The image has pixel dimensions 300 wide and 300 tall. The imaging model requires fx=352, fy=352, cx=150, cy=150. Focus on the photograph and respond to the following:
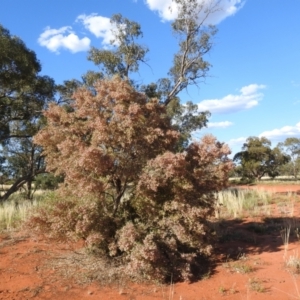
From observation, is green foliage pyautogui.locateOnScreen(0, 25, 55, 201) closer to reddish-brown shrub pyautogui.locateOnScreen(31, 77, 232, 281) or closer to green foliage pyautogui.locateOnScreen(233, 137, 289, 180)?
reddish-brown shrub pyautogui.locateOnScreen(31, 77, 232, 281)

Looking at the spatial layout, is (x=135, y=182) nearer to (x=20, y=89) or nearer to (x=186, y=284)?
(x=186, y=284)

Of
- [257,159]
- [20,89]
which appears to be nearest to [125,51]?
[20,89]

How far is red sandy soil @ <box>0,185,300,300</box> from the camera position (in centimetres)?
598

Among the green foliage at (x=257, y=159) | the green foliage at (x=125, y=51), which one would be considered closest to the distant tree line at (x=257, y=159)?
the green foliage at (x=257, y=159)

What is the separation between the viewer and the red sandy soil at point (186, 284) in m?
5.98

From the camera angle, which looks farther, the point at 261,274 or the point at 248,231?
the point at 248,231

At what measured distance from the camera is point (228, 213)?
11898mm

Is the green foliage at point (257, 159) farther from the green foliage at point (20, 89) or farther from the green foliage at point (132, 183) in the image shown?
the green foliage at point (132, 183)

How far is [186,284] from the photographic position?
6.48 metres

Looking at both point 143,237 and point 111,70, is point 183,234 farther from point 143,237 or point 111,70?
point 111,70

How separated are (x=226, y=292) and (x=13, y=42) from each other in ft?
41.4

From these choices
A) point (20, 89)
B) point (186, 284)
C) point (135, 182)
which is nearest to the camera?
point (186, 284)

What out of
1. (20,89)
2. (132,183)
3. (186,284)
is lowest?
(186,284)

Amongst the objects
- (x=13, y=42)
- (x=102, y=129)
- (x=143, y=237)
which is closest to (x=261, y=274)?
(x=143, y=237)
